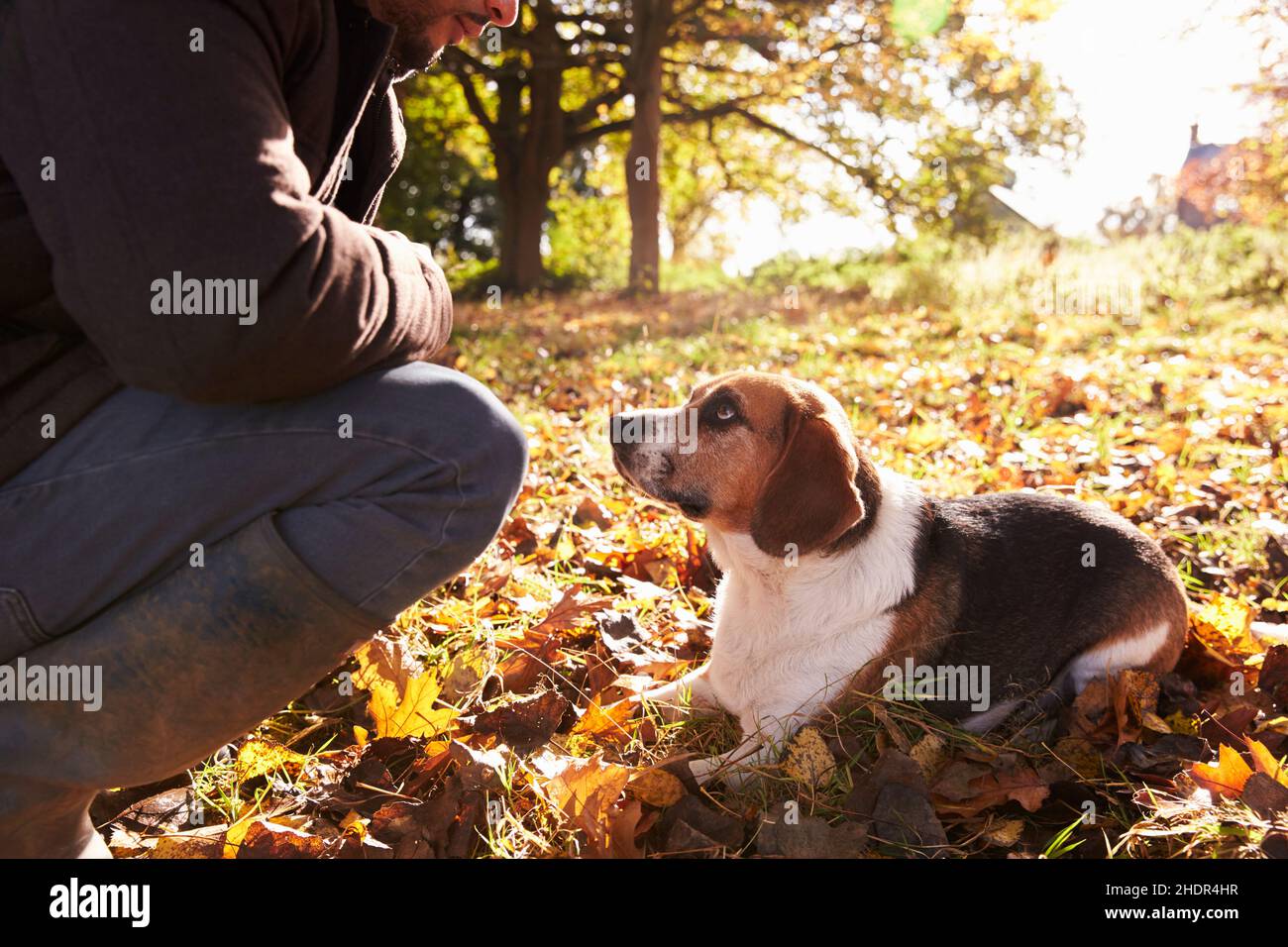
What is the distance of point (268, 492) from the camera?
2066 mm

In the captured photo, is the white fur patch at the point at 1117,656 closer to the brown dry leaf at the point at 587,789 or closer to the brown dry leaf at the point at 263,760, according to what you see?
the brown dry leaf at the point at 587,789

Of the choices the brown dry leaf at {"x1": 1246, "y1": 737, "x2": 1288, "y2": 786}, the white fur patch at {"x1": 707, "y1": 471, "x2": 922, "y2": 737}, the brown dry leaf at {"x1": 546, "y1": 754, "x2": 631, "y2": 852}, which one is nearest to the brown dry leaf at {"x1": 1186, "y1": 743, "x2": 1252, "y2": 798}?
the brown dry leaf at {"x1": 1246, "y1": 737, "x2": 1288, "y2": 786}

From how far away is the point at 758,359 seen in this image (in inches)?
333

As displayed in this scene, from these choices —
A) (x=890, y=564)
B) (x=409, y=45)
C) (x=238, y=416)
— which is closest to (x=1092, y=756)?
(x=890, y=564)

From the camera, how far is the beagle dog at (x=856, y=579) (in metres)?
3.00

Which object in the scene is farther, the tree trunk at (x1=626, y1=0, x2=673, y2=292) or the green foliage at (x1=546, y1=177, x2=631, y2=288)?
the green foliage at (x1=546, y1=177, x2=631, y2=288)

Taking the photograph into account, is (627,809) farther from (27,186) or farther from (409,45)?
(409,45)

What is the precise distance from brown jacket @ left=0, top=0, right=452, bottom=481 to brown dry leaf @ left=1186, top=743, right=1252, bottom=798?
7.62ft

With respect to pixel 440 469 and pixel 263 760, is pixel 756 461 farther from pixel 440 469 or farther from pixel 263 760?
pixel 263 760

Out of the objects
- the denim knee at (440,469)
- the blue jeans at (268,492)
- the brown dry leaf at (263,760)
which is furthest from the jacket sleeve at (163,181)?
the brown dry leaf at (263,760)

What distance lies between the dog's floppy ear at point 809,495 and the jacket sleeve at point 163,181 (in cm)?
157

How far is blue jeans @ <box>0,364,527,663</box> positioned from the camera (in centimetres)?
195

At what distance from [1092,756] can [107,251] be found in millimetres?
2724

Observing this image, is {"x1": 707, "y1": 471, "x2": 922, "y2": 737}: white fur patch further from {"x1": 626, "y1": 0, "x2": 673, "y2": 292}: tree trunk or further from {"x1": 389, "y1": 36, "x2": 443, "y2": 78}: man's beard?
{"x1": 626, "y1": 0, "x2": 673, "y2": 292}: tree trunk
